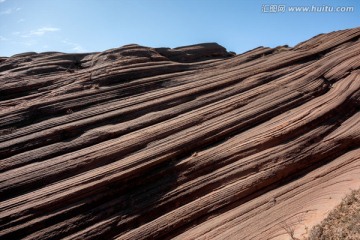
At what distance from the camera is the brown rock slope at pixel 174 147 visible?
421 inches

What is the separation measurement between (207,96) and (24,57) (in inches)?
434

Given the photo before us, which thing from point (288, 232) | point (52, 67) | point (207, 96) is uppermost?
point (52, 67)

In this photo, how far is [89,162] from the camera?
12.0 m

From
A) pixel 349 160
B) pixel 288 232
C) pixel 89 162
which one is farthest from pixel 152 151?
pixel 349 160

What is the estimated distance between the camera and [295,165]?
40.1 feet

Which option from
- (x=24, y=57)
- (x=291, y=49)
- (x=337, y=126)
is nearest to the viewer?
(x=337, y=126)

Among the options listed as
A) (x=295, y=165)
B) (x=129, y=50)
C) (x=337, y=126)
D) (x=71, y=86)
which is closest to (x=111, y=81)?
(x=71, y=86)

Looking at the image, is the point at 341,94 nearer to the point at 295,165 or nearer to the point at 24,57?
the point at 295,165

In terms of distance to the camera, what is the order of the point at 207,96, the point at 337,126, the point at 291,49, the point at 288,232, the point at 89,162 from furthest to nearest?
the point at 291,49 < the point at 207,96 < the point at 337,126 < the point at 89,162 < the point at 288,232

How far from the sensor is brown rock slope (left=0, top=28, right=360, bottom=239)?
1069cm

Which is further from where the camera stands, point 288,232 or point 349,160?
point 349,160

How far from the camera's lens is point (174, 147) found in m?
12.7

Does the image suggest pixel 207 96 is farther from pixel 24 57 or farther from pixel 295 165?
pixel 24 57

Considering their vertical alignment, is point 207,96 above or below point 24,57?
below
